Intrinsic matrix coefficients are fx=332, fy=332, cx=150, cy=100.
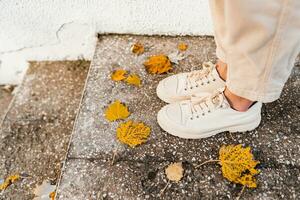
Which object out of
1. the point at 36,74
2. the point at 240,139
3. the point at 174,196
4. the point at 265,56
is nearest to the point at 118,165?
the point at 174,196

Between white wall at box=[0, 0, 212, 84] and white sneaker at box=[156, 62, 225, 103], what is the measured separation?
0.36 metres

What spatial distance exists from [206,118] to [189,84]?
0.66ft

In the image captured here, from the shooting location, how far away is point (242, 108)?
1313 mm

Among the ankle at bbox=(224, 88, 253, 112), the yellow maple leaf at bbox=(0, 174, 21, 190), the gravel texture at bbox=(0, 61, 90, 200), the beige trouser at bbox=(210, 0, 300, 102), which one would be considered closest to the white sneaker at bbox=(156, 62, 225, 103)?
the ankle at bbox=(224, 88, 253, 112)

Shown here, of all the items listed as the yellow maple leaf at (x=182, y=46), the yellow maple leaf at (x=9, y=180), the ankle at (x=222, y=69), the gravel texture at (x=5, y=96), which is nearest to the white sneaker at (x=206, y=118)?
the ankle at (x=222, y=69)

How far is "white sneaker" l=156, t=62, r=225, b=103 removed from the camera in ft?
4.72

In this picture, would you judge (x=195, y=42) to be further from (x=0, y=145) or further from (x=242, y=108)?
(x=0, y=145)

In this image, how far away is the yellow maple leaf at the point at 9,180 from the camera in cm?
157

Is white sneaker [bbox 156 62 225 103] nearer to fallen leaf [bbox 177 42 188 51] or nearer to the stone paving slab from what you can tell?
the stone paving slab

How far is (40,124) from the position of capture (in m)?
1.78

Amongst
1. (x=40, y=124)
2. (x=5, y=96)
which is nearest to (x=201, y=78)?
(x=40, y=124)

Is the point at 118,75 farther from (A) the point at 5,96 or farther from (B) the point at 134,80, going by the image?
(A) the point at 5,96

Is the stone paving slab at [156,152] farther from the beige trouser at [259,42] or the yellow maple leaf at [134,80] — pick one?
the beige trouser at [259,42]

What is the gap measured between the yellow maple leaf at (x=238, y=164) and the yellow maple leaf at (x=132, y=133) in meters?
0.32
